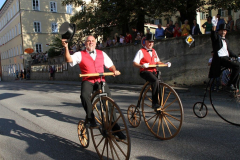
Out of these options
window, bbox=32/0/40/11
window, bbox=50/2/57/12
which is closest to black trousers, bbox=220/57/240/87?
window, bbox=32/0/40/11

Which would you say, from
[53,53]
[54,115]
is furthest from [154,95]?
[53,53]

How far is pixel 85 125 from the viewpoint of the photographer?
4.18 metres

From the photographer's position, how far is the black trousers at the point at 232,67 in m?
4.74

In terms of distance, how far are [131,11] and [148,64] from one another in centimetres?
1478

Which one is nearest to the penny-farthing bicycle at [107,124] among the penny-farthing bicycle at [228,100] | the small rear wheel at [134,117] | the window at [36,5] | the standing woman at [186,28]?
the small rear wheel at [134,117]

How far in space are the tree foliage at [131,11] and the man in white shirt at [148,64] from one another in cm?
942

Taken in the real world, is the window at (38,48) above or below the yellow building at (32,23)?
below

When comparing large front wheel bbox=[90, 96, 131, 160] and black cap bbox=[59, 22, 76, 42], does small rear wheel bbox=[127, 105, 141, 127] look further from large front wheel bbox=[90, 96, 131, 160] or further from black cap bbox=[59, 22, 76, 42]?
black cap bbox=[59, 22, 76, 42]

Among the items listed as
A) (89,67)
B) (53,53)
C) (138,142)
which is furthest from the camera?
(53,53)

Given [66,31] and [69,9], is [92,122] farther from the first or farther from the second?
[69,9]

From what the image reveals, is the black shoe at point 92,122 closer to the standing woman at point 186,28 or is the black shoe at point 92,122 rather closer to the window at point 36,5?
the standing woman at point 186,28

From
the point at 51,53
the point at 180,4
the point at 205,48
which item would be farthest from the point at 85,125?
the point at 51,53

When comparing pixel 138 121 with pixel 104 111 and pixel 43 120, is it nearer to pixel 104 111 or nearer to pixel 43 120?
pixel 104 111

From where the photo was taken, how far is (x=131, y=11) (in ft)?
59.8
